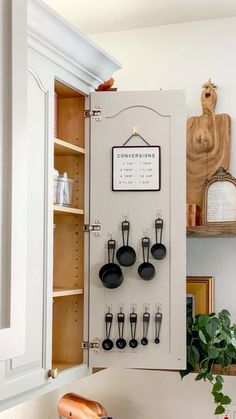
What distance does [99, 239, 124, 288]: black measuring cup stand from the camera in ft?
7.42

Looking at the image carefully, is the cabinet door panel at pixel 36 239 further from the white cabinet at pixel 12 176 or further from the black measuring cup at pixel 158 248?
the white cabinet at pixel 12 176

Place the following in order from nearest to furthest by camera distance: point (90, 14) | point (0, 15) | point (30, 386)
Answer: point (0, 15), point (30, 386), point (90, 14)

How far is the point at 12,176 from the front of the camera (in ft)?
3.19

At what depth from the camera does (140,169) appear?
7.57ft

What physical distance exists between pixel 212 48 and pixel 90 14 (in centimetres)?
53

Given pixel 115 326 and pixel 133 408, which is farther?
pixel 133 408

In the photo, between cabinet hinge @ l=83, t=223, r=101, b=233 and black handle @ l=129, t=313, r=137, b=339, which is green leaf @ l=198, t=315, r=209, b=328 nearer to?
black handle @ l=129, t=313, r=137, b=339

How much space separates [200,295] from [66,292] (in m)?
0.70

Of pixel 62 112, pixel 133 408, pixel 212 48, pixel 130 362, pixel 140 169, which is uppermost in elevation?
pixel 212 48

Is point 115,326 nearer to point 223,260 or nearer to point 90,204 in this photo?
point 90,204

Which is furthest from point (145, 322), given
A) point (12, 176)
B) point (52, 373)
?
point (12, 176)

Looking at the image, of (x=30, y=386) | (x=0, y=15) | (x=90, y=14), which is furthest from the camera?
(x=90, y=14)

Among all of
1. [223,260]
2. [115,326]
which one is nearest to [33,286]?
[115,326]

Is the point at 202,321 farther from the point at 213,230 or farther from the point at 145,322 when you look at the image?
the point at 213,230
